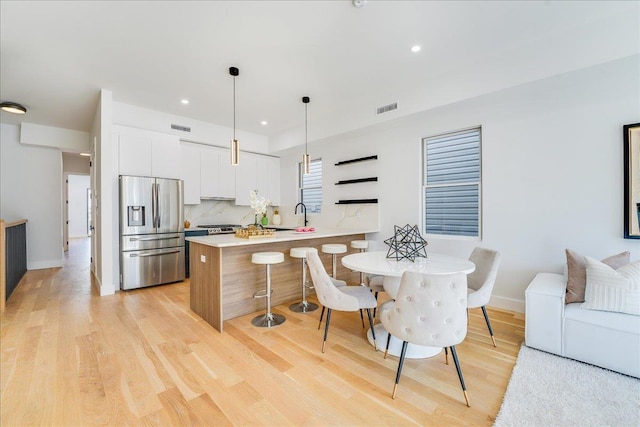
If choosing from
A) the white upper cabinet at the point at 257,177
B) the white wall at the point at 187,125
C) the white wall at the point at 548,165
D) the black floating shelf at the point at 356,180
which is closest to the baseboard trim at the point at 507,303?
the white wall at the point at 548,165

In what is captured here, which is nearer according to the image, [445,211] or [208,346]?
[208,346]

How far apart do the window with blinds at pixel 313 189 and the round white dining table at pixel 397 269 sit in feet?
10.7

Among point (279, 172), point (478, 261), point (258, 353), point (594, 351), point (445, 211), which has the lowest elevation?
point (258, 353)

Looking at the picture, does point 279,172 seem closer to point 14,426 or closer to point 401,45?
point 401,45

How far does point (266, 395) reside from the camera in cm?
182

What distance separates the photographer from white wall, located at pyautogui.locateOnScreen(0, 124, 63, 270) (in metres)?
5.37

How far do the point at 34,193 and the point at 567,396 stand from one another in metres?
8.68

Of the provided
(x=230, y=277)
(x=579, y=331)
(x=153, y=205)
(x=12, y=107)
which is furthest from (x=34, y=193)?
(x=579, y=331)

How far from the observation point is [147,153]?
177 inches

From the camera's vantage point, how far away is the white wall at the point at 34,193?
Result: 17.6ft

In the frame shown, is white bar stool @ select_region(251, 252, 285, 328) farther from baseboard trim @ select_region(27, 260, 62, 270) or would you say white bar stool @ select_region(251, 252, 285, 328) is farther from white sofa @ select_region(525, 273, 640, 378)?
baseboard trim @ select_region(27, 260, 62, 270)

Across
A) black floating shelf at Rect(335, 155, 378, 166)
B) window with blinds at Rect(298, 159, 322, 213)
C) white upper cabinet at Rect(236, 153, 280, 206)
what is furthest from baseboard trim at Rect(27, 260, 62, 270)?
black floating shelf at Rect(335, 155, 378, 166)

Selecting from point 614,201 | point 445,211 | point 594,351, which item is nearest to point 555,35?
point 614,201

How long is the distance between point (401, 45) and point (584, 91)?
197cm
